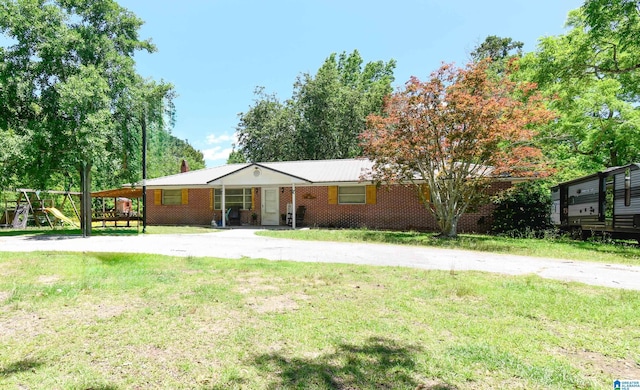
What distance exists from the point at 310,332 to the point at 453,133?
10.5m

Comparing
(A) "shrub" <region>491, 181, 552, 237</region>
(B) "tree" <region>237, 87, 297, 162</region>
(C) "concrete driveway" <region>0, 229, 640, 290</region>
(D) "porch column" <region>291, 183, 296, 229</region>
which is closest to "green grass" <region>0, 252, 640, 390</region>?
(C) "concrete driveway" <region>0, 229, 640, 290</region>

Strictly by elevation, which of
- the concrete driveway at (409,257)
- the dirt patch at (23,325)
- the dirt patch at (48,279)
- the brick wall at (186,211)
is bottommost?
the concrete driveway at (409,257)

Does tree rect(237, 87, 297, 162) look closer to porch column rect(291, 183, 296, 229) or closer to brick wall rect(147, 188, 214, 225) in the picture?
brick wall rect(147, 188, 214, 225)

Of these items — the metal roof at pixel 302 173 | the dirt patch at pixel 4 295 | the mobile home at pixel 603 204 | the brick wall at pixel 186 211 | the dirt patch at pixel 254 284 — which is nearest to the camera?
the dirt patch at pixel 4 295

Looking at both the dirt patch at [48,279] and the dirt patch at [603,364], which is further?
the dirt patch at [48,279]

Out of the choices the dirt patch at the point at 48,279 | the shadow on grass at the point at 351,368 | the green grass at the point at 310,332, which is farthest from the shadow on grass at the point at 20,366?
the dirt patch at the point at 48,279

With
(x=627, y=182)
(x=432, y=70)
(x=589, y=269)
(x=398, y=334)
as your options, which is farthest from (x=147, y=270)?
(x=627, y=182)

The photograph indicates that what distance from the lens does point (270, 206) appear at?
65.2 feet

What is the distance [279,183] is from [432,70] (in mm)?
8969

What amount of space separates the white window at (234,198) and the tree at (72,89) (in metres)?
5.64

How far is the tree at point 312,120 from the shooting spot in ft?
103

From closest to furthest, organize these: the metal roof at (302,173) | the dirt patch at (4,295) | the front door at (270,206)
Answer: the dirt patch at (4,295) → the metal roof at (302,173) → the front door at (270,206)

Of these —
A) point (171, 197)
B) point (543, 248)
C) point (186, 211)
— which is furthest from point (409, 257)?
point (171, 197)

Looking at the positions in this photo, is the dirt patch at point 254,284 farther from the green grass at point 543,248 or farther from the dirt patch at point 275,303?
the green grass at point 543,248
